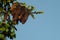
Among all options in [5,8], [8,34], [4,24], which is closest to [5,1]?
[5,8]

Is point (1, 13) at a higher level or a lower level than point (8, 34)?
higher

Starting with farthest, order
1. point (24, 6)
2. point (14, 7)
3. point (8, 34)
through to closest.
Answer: point (8, 34) < point (24, 6) < point (14, 7)

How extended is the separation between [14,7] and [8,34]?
2.80 feet

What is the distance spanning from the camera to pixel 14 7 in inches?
138

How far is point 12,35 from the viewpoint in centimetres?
405

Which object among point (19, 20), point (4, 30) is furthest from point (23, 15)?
point (4, 30)

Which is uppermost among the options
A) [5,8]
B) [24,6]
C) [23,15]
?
[5,8]

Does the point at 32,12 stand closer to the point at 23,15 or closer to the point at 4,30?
the point at 23,15

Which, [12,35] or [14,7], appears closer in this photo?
[14,7]

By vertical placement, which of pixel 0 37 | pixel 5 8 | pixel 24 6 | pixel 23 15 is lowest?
pixel 0 37

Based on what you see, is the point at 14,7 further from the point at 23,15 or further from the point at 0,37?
the point at 0,37

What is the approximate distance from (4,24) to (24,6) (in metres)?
0.72

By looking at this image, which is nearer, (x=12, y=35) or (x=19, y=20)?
(x=19, y=20)

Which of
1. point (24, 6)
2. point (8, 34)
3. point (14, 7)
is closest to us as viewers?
point (14, 7)
